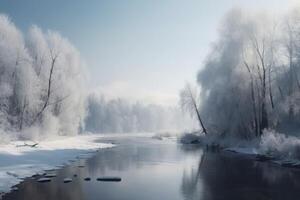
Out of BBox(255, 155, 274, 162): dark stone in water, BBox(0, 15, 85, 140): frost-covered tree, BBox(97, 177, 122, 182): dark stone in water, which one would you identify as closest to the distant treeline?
BBox(0, 15, 85, 140): frost-covered tree

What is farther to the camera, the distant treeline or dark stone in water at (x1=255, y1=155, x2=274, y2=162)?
the distant treeline

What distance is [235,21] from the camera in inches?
2140

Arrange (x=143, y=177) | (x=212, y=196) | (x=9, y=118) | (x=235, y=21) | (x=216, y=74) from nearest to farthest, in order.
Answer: (x=212, y=196) → (x=143, y=177) → (x=9, y=118) → (x=235, y=21) → (x=216, y=74)

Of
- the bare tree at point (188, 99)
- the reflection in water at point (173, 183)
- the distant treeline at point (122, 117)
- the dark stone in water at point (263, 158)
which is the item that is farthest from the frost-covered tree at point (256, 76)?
the distant treeline at point (122, 117)

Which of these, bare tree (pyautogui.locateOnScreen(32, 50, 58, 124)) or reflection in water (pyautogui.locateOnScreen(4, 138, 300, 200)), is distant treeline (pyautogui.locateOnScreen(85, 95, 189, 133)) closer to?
bare tree (pyautogui.locateOnScreen(32, 50, 58, 124))

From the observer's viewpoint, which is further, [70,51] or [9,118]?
[70,51]

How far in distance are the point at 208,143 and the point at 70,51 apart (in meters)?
28.6

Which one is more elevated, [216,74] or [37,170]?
[216,74]

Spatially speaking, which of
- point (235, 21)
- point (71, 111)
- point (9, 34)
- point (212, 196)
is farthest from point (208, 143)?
point (212, 196)

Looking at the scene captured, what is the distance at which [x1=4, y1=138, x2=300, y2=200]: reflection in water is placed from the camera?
65.3 ft

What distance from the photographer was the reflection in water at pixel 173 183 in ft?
65.3

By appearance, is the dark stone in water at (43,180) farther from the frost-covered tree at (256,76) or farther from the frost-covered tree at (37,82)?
the frost-covered tree at (256,76)

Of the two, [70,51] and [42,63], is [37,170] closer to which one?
[42,63]

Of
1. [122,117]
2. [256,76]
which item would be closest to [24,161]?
[256,76]
